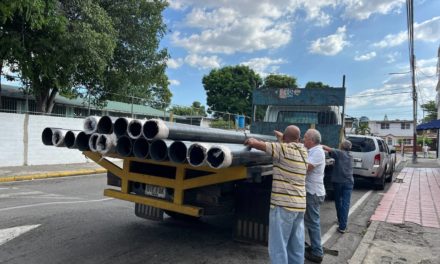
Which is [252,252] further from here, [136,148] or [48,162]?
[48,162]

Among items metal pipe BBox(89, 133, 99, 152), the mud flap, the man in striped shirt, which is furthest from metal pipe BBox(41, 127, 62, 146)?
the man in striped shirt

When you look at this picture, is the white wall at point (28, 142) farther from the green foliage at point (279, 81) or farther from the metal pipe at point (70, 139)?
the green foliage at point (279, 81)

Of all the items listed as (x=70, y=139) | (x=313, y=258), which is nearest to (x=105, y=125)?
(x=70, y=139)

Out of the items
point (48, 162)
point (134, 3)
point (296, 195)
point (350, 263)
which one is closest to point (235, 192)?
point (296, 195)

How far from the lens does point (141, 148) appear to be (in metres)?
4.30

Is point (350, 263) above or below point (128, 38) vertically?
below

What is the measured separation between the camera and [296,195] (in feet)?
14.3

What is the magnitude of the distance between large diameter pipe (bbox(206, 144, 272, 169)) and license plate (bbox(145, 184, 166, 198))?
1.35 metres

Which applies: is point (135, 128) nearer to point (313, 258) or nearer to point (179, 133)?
point (179, 133)

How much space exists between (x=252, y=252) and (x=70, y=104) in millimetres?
22512

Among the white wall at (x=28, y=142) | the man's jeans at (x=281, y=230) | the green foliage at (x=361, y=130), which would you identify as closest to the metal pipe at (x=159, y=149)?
the man's jeans at (x=281, y=230)

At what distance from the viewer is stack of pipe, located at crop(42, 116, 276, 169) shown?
3.98m

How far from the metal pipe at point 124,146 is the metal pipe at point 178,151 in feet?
1.73

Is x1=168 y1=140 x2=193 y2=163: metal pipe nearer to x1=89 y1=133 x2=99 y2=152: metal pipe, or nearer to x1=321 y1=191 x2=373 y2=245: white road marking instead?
x1=89 y1=133 x2=99 y2=152: metal pipe
